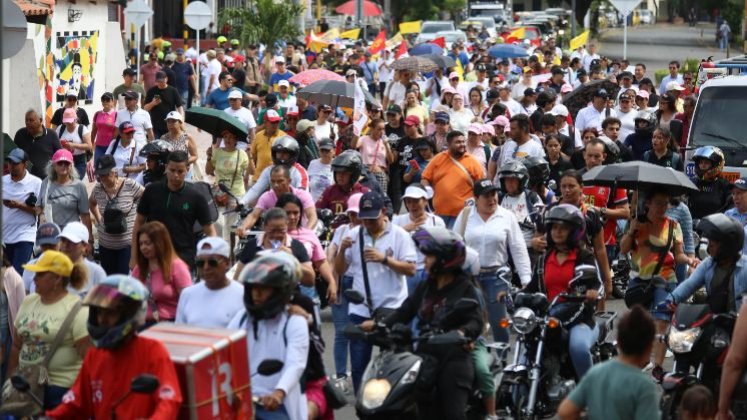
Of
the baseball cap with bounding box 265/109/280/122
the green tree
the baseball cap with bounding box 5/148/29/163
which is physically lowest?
the baseball cap with bounding box 5/148/29/163

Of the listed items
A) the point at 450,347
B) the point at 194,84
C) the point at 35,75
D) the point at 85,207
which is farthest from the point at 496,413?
the point at 194,84

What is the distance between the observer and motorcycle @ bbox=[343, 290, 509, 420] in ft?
28.1

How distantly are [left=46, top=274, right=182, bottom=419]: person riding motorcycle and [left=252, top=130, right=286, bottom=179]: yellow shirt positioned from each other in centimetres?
985

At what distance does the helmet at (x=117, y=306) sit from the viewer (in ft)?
23.2

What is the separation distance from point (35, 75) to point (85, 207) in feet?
37.8

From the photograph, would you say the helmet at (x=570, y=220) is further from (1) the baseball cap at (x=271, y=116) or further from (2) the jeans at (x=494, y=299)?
(1) the baseball cap at (x=271, y=116)

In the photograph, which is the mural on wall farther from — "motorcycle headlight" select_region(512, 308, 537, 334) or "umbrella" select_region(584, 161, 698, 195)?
"motorcycle headlight" select_region(512, 308, 537, 334)

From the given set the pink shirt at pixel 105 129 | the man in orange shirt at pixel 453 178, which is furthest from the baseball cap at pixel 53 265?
the pink shirt at pixel 105 129

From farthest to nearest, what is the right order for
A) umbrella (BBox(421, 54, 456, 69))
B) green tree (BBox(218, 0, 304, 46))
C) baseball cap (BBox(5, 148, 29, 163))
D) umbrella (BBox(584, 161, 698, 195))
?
green tree (BBox(218, 0, 304, 46)) < umbrella (BBox(421, 54, 456, 69)) < baseball cap (BBox(5, 148, 29, 163)) < umbrella (BBox(584, 161, 698, 195))

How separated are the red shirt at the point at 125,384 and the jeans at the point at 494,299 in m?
4.48

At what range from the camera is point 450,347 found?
8883mm

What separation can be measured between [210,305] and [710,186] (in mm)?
8032

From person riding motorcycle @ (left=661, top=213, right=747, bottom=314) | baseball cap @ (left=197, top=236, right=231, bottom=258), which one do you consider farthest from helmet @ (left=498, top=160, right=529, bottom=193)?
baseball cap @ (left=197, top=236, right=231, bottom=258)

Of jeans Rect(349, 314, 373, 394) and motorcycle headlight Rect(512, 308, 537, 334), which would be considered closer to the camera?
motorcycle headlight Rect(512, 308, 537, 334)
